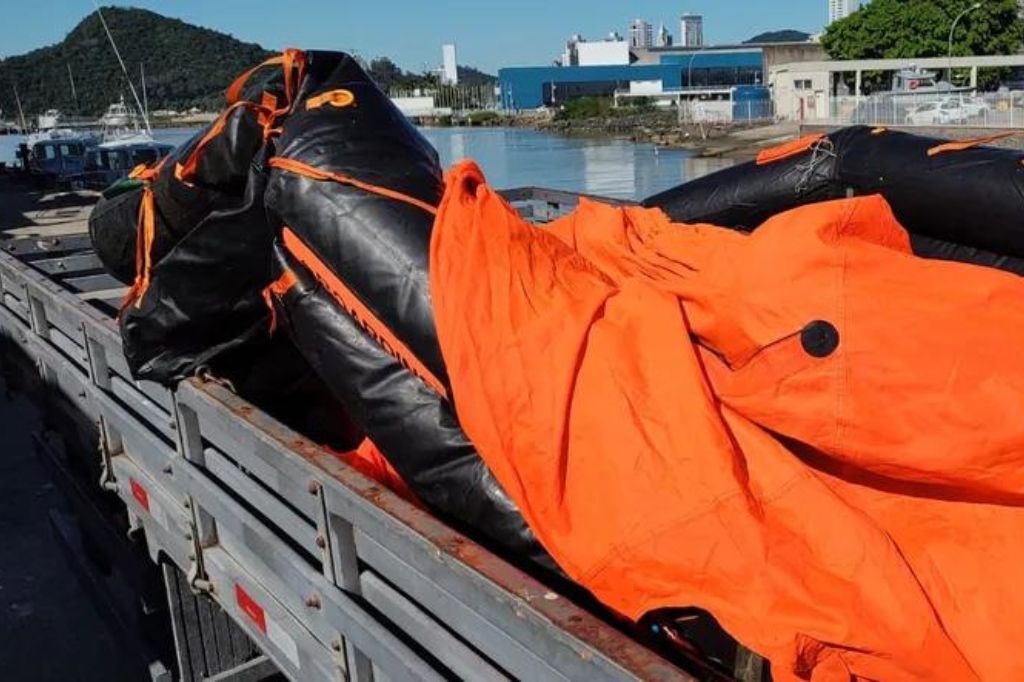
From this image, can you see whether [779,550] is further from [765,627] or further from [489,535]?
[489,535]

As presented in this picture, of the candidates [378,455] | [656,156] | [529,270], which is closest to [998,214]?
[529,270]

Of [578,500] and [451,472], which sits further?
[451,472]

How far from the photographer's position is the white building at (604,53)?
140 meters

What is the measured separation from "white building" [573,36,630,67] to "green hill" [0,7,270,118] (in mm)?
43609

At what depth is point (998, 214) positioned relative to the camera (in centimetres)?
297

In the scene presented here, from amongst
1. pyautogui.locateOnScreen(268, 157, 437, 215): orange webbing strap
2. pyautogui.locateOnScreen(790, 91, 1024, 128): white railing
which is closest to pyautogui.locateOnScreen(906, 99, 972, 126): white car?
pyautogui.locateOnScreen(790, 91, 1024, 128): white railing

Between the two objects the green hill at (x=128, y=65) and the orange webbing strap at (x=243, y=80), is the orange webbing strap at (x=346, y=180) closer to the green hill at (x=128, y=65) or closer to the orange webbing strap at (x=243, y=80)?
the orange webbing strap at (x=243, y=80)

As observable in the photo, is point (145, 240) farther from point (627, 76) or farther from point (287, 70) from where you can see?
point (627, 76)

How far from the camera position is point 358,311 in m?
2.35

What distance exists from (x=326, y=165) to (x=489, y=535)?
931 mm

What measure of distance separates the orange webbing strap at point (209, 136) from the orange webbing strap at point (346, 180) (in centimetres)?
28

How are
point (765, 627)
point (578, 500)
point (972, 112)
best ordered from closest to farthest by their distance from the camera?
point (765, 627) < point (578, 500) < point (972, 112)

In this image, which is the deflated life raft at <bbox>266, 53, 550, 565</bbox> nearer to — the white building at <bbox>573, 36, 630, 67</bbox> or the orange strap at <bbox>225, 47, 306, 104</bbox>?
the orange strap at <bbox>225, 47, 306, 104</bbox>

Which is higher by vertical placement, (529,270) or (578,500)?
(529,270)
